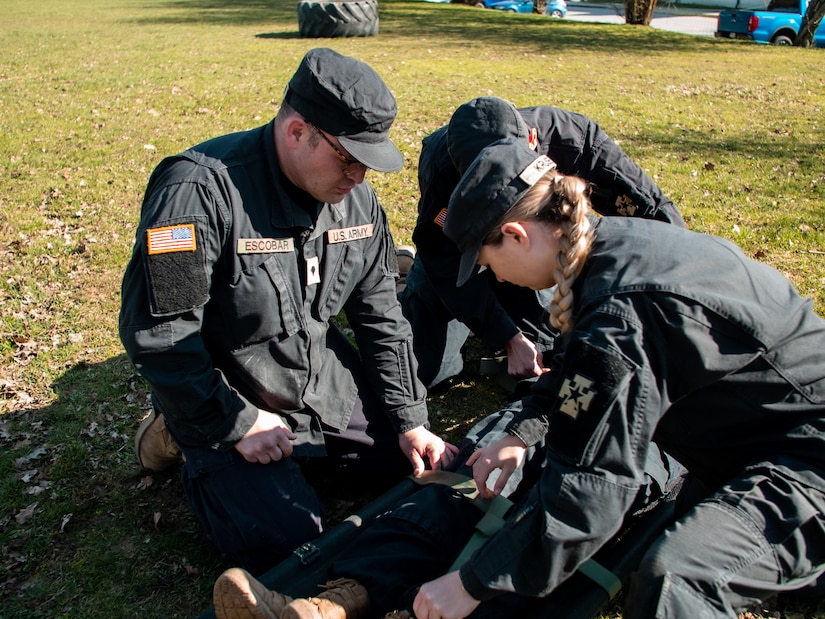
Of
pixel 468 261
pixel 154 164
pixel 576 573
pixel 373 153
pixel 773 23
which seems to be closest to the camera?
pixel 468 261

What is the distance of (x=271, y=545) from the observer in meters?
2.86

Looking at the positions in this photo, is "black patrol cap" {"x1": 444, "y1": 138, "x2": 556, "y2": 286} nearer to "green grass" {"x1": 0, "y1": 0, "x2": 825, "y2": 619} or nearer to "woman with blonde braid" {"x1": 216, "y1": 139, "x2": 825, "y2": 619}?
"woman with blonde braid" {"x1": 216, "y1": 139, "x2": 825, "y2": 619}

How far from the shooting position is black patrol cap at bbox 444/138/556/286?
83.5 inches

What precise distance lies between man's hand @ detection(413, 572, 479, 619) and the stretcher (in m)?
0.38

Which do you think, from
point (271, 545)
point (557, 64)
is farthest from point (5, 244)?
point (557, 64)

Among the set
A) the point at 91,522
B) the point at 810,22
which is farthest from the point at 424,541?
the point at 810,22

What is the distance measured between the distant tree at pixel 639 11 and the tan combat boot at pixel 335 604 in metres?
19.6

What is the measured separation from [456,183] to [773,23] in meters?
18.1

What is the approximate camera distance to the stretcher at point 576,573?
242 cm

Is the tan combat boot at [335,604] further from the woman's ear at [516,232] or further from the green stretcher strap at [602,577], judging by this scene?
the woman's ear at [516,232]

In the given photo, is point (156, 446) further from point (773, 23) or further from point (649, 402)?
point (773, 23)

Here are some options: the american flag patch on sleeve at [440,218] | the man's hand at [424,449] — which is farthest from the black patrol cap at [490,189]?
the american flag patch on sleeve at [440,218]

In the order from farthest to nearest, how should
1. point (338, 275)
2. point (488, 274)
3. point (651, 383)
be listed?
point (488, 274), point (338, 275), point (651, 383)

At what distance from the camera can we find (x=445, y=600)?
2.15 m
